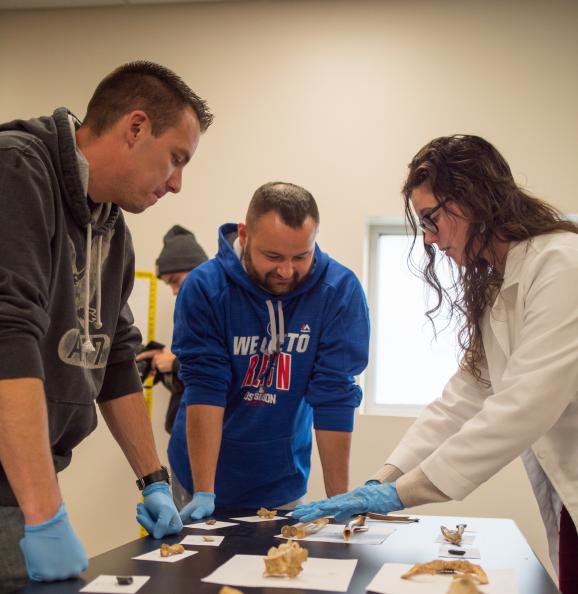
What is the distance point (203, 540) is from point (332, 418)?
677 millimetres

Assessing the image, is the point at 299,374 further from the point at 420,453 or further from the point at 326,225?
the point at 326,225

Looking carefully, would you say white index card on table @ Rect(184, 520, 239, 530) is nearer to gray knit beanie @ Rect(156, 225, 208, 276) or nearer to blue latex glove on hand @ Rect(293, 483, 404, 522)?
blue latex glove on hand @ Rect(293, 483, 404, 522)

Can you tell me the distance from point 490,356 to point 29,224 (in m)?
1.04

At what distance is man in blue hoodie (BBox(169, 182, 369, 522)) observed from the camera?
185cm

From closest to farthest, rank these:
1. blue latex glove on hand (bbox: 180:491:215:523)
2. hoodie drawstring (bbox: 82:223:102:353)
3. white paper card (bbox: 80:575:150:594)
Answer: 1. white paper card (bbox: 80:575:150:594)
2. hoodie drawstring (bbox: 82:223:102:353)
3. blue latex glove on hand (bbox: 180:491:215:523)

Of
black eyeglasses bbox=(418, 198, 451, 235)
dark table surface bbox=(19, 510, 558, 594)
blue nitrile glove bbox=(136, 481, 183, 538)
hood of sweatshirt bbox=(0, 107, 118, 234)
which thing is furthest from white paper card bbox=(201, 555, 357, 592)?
black eyeglasses bbox=(418, 198, 451, 235)

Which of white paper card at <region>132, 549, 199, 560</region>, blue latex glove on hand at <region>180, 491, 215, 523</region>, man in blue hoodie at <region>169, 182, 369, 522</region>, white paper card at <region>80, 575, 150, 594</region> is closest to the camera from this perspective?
white paper card at <region>80, 575, 150, 594</region>

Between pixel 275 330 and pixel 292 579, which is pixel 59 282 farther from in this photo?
pixel 275 330

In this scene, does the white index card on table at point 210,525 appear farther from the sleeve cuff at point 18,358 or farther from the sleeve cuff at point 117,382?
the sleeve cuff at point 18,358

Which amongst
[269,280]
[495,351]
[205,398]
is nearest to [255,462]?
[205,398]

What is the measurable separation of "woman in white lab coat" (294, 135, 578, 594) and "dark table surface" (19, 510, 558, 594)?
105 millimetres

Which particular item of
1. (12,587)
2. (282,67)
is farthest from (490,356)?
(282,67)

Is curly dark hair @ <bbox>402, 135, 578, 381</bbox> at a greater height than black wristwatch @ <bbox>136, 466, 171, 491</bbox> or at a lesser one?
greater

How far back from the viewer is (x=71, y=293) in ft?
4.04
